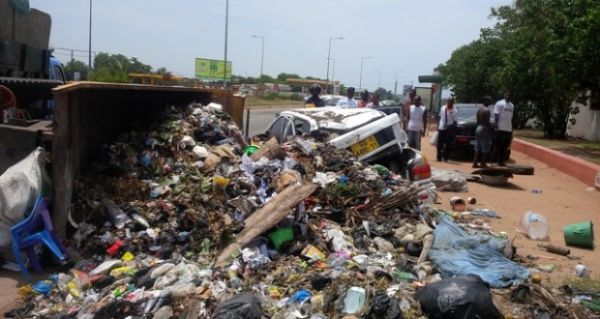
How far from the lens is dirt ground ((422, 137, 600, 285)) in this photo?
6.20 m

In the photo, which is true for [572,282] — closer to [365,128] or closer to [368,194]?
[368,194]

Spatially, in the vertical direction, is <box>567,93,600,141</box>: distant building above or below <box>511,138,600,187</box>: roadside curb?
above

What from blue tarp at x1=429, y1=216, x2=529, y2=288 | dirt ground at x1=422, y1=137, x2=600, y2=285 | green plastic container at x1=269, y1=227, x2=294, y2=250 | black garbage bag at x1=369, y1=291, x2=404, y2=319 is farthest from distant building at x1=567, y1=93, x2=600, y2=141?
black garbage bag at x1=369, y1=291, x2=404, y2=319

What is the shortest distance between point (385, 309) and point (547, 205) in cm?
658

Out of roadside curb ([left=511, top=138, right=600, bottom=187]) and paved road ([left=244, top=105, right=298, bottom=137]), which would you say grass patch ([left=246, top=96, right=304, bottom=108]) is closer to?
paved road ([left=244, top=105, right=298, bottom=137])

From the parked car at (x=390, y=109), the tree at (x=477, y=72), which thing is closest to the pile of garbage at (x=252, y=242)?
the parked car at (x=390, y=109)

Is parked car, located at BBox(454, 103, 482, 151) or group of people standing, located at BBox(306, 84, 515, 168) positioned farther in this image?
parked car, located at BBox(454, 103, 482, 151)

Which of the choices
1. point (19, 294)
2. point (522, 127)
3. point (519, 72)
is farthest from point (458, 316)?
point (522, 127)

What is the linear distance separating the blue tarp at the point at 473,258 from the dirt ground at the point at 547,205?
1.67 feet

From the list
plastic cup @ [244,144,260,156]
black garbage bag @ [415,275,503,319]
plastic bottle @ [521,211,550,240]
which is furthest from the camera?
plastic cup @ [244,144,260,156]

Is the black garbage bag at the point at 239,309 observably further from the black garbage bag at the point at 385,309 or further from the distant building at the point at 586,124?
the distant building at the point at 586,124

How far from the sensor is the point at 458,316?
159 inches

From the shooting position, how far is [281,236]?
214 inches

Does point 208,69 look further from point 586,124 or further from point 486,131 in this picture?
point 486,131
